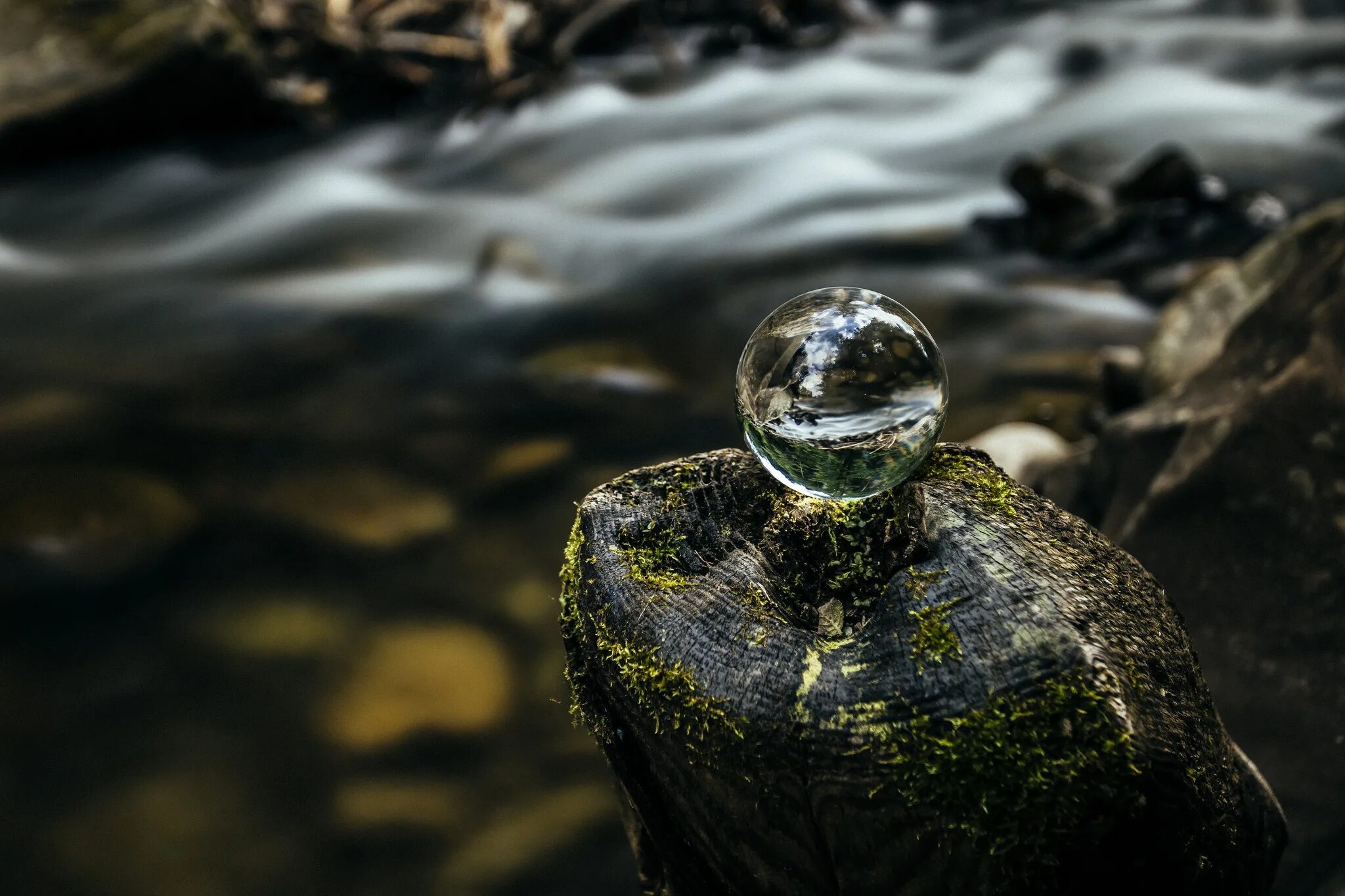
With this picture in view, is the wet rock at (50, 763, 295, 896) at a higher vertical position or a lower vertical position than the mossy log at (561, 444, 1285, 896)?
lower

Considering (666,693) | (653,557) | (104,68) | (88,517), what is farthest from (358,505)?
(104,68)

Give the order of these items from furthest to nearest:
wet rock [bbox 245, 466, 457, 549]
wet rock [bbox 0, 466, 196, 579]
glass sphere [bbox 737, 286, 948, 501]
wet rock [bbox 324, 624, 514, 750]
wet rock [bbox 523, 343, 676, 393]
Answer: wet rock [bbox 523, 343, 676, 393], wet rock [bbox 245, 466, 457, 549], wet rock [bbox 0, 466, 196, 579], wet rock [bbox 324, 624, 514, 750], glass sphere [bbox 737, 286, 948, 501]

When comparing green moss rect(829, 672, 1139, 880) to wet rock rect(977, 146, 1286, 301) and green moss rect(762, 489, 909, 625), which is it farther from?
wet rock rect(977, 146, 1286, 301)

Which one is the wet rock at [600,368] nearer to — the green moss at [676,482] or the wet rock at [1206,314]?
the wet rock at [1206,314]

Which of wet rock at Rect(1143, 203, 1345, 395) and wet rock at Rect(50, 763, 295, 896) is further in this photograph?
wet rock at Rect(1143, 203, 1345, 395)

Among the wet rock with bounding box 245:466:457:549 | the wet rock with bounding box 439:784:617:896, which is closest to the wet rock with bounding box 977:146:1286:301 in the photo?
the wet rock with bounding box 245:466:457:549

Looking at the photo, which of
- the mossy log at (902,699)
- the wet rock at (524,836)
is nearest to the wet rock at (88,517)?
the wet rock at (524,836)
